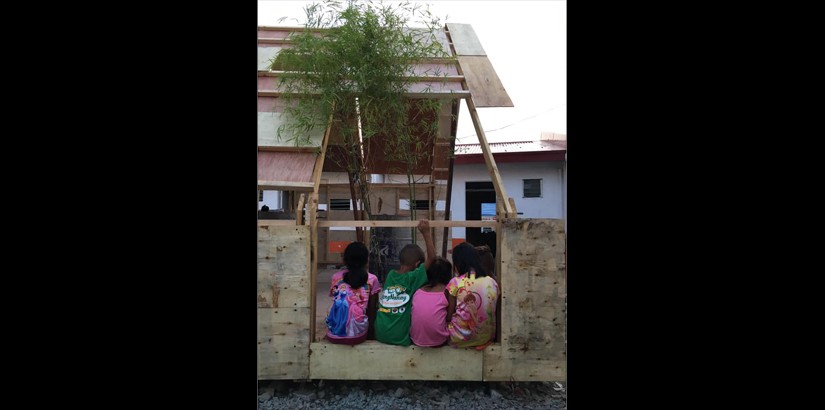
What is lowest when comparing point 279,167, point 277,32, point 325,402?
point 325,402

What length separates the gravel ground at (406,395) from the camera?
308 cm

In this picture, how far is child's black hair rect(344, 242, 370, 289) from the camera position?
3.27 meters

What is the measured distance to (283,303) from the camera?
Answer: 3104 millimetres

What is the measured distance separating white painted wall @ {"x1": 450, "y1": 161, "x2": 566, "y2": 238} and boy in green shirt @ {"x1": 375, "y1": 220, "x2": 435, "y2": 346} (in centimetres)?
697

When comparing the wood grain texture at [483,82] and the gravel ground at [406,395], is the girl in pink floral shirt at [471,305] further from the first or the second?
the wood grain texture at [483,82]

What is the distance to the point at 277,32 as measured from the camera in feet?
15.7

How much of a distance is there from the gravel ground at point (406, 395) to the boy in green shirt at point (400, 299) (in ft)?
1.19

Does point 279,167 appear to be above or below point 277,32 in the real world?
below

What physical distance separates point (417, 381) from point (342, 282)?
34.6 inches

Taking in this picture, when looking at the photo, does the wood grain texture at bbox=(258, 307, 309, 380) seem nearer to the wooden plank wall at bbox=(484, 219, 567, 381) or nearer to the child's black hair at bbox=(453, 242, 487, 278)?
the child's black hair at bbox=(453, 242, 487, 278)

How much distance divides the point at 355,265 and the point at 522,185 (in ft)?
25.5

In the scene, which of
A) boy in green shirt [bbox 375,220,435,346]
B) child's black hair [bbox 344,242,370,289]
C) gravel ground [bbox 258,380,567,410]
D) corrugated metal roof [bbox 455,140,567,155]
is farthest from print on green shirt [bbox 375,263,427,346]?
corrugated metal roof [bbox 455,140,567,155]
